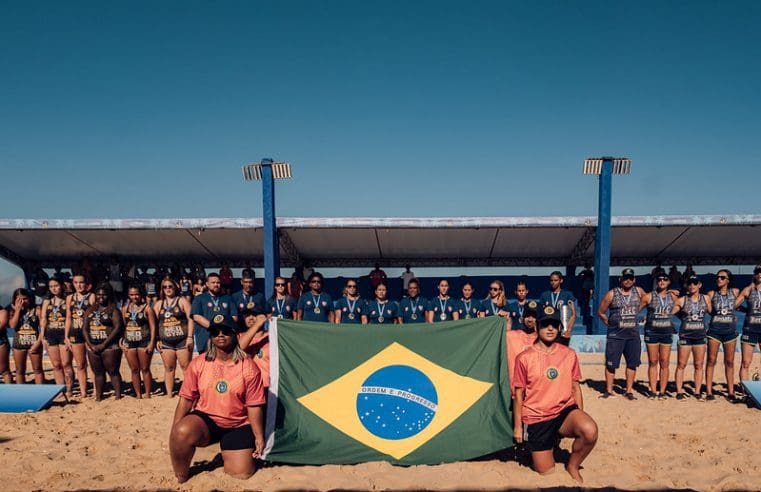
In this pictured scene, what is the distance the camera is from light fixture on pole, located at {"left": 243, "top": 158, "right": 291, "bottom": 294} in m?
11.6

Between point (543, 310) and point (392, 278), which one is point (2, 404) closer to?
point (543, 310)

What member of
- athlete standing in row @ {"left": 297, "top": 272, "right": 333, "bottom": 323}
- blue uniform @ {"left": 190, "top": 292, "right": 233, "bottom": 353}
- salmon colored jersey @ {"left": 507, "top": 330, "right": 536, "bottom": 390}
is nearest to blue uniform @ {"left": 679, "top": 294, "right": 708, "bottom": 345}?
salmon colored jersey @ {"left": 507, "top": 330, "right": 536, "bottom": 390}

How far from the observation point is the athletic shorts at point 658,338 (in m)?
7.20

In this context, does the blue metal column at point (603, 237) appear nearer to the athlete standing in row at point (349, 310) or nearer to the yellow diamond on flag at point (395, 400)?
the athlete standing in row at point (349, 310)

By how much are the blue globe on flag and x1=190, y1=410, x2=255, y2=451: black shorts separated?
3.31 feet

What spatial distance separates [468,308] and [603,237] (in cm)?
541

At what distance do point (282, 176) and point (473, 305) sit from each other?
588 centimetres

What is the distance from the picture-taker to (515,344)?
5203mm

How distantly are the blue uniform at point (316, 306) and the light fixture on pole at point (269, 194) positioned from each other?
3.67m

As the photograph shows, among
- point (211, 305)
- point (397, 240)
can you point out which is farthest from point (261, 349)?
point (397, 240)

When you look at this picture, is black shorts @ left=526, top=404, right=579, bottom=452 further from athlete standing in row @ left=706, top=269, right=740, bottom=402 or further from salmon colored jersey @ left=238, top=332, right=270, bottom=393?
athlete standing in row @ left=706, top=269, right=740, bottom=402

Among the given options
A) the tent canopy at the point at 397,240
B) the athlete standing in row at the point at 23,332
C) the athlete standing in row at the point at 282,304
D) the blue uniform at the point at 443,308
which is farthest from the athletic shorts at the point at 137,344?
the tent canopy at the point at 397,240

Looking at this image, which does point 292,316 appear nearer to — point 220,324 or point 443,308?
point 443,308

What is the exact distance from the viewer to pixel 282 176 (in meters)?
11.7
